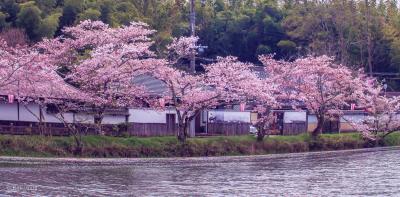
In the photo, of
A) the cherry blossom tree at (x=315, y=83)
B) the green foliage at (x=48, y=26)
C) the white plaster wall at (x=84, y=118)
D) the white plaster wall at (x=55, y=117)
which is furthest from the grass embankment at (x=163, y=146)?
the green foliage at (x=48, y=26)

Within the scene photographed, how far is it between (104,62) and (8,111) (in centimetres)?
584

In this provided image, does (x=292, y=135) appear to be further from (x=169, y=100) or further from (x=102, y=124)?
(x=102, y=124)

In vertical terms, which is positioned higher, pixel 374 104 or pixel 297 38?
pixel 297 38

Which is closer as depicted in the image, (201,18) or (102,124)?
(102,124)

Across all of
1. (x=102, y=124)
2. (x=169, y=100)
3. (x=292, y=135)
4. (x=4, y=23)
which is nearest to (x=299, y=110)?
(x=292, y=135)

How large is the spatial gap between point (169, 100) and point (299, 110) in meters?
11.7

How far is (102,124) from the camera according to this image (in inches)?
1283

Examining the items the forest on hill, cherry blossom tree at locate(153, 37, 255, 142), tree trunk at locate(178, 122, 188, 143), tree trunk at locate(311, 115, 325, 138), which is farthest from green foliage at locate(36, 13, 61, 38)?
tree trunk at locate(311, 115, 325, 138)

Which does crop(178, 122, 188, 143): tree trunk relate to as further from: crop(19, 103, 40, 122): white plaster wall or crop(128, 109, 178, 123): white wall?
crop(19, 103, 40, 122): white plaster wall

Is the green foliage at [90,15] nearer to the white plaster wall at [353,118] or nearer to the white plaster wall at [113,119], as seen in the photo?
the white plaster wall at [113,119]

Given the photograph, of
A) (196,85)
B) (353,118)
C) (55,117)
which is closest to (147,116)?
(196,85)

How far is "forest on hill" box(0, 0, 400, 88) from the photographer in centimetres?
4550

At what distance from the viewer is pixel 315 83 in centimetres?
3838

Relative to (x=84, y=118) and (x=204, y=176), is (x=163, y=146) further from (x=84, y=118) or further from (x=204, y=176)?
(x=204, y=176)
